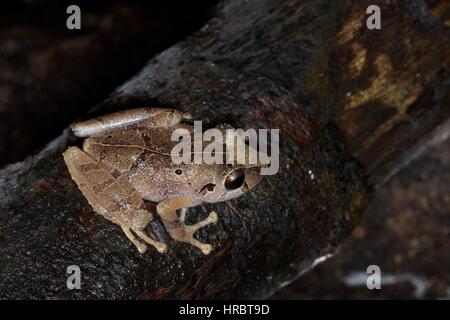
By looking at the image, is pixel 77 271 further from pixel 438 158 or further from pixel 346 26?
pixel 438 158

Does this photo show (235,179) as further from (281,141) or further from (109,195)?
(109,195)

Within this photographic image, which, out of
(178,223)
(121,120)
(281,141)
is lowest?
(178,223)

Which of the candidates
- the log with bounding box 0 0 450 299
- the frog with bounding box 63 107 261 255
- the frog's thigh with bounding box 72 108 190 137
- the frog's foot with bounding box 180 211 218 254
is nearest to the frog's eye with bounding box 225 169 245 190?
the frog with bounding box 63 107 261 255

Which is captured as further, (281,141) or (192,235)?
(281,141)

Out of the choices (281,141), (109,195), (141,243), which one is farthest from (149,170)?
(281,141)

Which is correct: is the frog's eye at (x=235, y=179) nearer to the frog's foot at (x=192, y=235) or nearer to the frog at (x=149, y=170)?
the frog at (x=149, y=170)

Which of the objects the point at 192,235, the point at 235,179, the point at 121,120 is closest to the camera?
the point at 192,235
